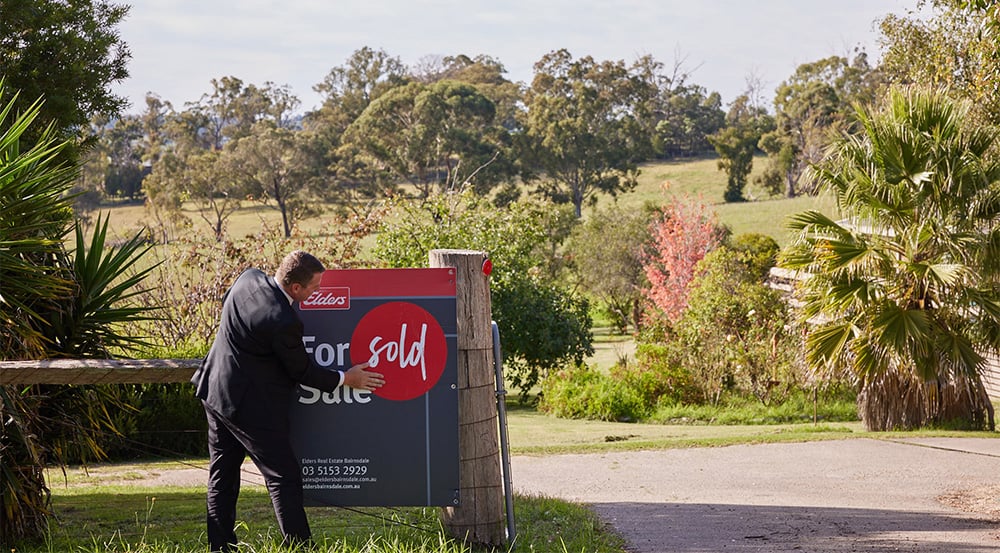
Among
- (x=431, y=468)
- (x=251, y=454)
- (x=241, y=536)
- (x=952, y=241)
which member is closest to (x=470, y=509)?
(x=431, y=468)

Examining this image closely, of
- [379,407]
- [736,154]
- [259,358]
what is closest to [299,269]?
[259,358]

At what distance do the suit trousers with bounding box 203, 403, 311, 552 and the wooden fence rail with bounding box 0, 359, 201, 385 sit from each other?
1.29ft

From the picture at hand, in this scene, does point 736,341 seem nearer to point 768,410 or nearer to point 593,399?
point 768,410

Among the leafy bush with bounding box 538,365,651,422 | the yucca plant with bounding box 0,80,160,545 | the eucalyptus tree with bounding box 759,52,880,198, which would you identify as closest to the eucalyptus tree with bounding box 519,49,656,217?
the eucalyptus tree with bounding box 759,52,880,198

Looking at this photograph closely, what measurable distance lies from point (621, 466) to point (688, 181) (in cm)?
6356

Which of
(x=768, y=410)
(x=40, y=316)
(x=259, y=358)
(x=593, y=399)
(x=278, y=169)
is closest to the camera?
(x=259, y=358)

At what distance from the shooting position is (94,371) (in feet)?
18.3

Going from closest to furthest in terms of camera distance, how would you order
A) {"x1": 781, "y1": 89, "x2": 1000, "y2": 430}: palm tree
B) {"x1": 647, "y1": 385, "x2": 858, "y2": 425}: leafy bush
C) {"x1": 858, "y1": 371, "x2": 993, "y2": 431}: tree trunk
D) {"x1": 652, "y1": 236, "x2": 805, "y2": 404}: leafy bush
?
{"x1": 781, "y1": 89, "x2": 1000, "y2": 430}: palm tree → {"x1": 858, "y1": 371, "x2": 993, "y2": 431}: tree trunk → {"x1": 647, "y1": 385, "x2": 858, "y2": 425}: leafy bush → {"x1": 652, "y1": 236, "x2": 805, "y2": 404}: leafy bush

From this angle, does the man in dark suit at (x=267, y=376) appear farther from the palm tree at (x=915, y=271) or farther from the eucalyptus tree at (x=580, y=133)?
the eucalyptus tree at (x=580, y=133)

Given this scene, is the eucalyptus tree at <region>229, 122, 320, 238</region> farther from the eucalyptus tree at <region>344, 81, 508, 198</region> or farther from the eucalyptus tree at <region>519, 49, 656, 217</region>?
the eucalyptus tree at <region>519, 49, 656, 217</region>

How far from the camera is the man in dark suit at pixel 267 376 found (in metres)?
5.17

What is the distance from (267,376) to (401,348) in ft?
2.36

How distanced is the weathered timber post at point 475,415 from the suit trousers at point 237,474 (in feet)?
2.82

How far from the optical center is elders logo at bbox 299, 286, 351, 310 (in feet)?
18.2
